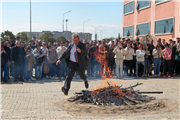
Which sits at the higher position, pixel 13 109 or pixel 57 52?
pixel 57 52

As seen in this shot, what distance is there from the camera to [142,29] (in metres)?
32.4

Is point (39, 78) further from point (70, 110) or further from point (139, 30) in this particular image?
point (139, 30)

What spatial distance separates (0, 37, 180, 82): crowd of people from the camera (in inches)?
502

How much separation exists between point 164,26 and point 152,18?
354cm

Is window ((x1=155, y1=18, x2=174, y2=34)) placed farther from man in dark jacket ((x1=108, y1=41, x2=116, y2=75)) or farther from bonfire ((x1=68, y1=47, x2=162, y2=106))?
bonfire ((x1=68, y1=47, x2=162, y2=106))

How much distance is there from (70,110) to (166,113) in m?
2.82

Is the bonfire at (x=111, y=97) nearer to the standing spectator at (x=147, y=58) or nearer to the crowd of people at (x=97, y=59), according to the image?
the crowd of people at (x=97, y=59)

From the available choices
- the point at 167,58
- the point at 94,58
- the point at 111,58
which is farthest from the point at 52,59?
the point at 167,58

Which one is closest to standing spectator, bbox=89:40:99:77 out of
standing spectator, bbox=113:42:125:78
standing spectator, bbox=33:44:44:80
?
standing spectator, bbox=113:42:125:78

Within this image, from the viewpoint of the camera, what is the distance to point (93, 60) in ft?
47.6

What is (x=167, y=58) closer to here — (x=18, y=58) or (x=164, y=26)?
(x=18, y=58)

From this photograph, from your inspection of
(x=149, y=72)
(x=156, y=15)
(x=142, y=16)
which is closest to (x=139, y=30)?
(x=142, y=16)

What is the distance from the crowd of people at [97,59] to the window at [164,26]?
→ 11.1m

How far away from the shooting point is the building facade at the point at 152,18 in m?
24.5
